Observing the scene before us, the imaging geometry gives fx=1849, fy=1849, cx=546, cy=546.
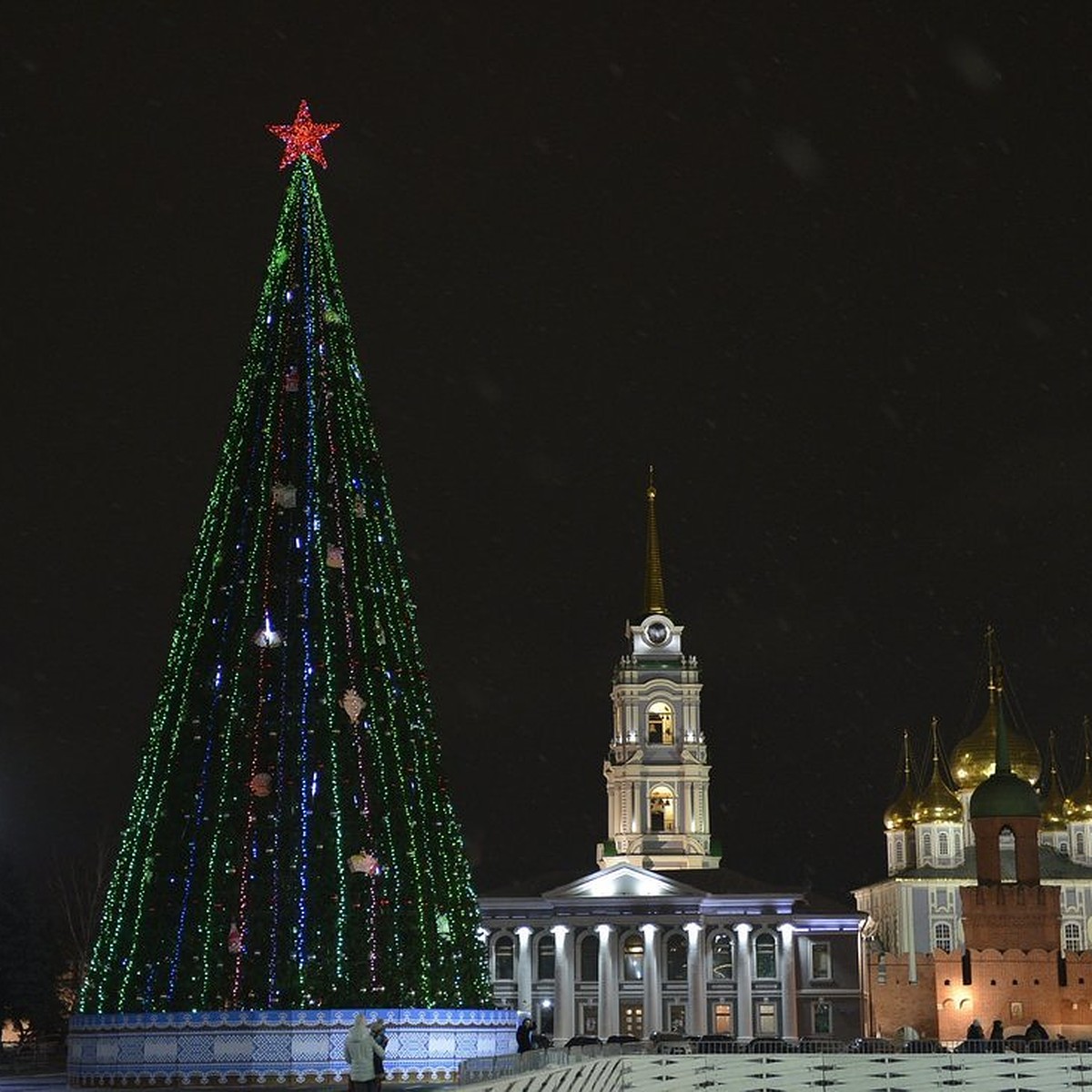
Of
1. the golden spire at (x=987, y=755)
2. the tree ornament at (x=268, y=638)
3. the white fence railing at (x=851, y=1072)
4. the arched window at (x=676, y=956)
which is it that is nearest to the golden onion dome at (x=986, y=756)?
the golden spire at (x=987, y=755)

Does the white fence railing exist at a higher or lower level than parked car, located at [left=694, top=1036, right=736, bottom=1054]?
higher

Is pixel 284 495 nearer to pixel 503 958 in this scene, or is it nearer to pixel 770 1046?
pixel 770 1046

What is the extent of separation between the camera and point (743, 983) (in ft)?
284

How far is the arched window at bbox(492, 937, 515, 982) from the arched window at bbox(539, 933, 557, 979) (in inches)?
54.2


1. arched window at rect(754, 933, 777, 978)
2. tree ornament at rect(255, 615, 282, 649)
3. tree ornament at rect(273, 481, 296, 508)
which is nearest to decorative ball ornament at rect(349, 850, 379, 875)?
tree ornament at rect(255, 615, 282, 649)

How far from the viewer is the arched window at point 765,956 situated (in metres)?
87.6

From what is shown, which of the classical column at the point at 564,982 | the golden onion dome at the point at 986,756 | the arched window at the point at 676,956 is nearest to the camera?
the classical column at the point at 564,982

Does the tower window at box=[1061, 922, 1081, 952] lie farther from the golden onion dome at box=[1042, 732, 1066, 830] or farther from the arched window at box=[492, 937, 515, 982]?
the arched window at box=[492, 937, 515, 982]

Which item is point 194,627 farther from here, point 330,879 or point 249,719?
point 330,879

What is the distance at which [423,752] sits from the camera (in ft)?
97.8

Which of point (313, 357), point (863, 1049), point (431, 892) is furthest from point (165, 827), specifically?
point (863, 1049)

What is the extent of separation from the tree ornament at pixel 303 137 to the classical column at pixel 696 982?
61190 millimetres

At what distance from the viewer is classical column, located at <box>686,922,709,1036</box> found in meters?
86.4

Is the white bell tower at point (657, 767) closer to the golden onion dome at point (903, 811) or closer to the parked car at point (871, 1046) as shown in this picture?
the golden onion dome at point (903, 811)
